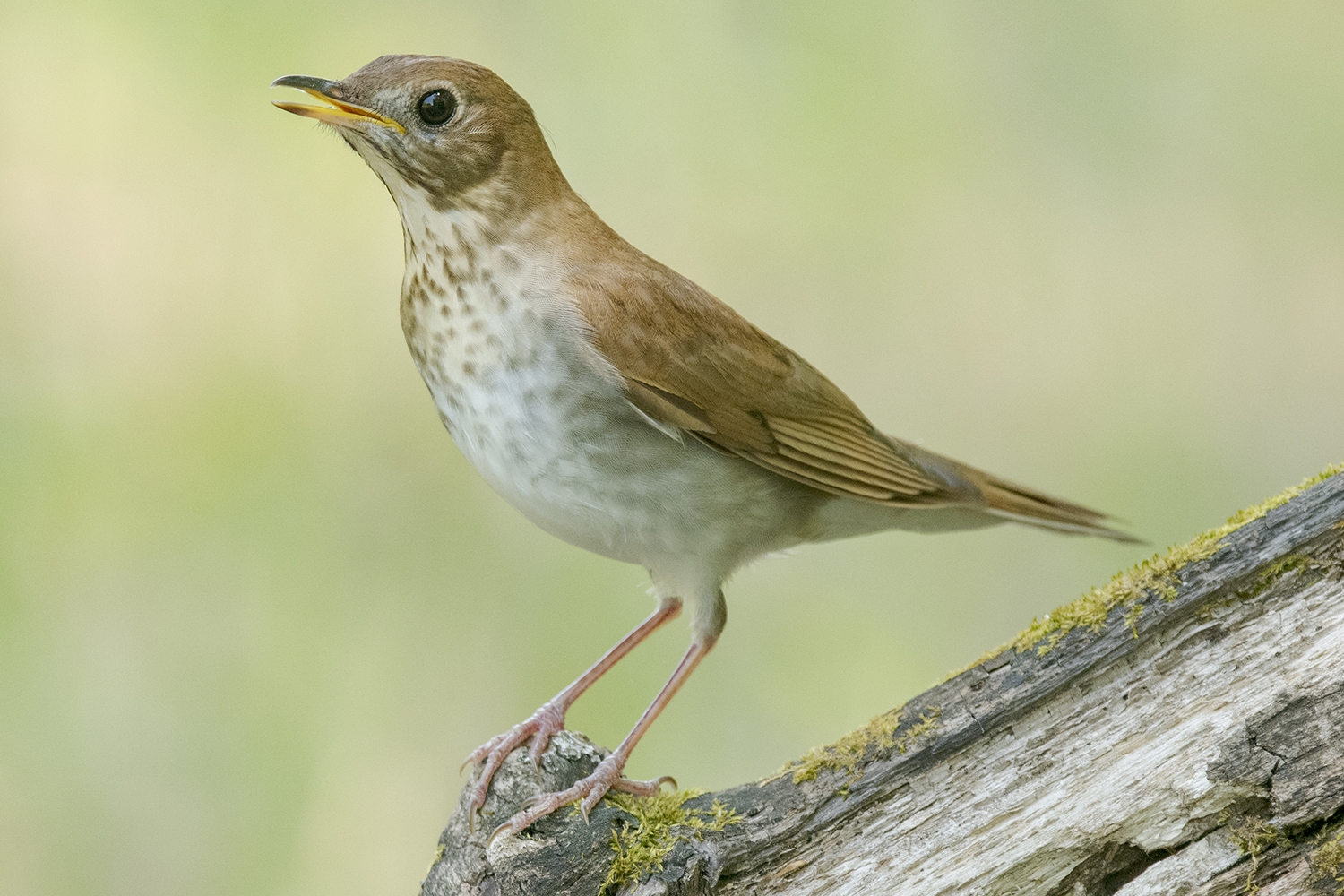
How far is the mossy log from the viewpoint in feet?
9.70

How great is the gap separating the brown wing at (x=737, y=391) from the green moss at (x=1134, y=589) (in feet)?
2.77

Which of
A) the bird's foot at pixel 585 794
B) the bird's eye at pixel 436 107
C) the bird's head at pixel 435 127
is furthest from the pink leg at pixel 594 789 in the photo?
the bird's eye at pixel 436 107

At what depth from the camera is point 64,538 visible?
5.28 metres

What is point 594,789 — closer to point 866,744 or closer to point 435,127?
point 866,744

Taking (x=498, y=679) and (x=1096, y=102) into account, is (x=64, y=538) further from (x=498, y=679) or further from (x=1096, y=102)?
(x=1096, y=102)

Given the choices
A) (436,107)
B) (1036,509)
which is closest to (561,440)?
(436,107)

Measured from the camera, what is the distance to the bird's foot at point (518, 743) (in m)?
3.51

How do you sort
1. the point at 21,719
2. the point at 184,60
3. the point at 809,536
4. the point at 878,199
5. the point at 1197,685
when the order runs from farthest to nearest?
the point at 878,199 → the point at 184,60 → the point at 21,719 → the point at 809,536 → the point at 1197,685

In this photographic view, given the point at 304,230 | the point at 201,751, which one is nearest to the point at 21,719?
the point at 201,751

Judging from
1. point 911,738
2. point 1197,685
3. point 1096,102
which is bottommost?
point 1197,685

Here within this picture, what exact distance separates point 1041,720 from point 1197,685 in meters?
→ 0.37

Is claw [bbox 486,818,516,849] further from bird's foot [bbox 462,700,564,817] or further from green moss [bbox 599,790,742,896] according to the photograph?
green moss [bbox 599,790,742,896]

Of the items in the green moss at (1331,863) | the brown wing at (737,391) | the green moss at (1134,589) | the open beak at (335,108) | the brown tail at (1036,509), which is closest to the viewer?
the green moss at (1331,863)

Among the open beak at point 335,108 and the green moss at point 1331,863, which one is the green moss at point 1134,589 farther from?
the open beak at point 335,108
